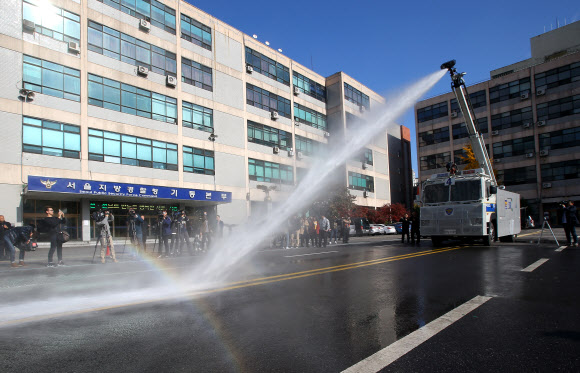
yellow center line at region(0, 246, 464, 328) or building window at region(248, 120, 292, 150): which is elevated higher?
building window at region(248, 120, 292, 150)

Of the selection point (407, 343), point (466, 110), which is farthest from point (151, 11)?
point (407, 343)

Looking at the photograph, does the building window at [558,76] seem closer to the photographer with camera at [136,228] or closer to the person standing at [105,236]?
the photographer with camera at [136,228]

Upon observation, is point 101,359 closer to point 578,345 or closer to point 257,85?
point 578,345

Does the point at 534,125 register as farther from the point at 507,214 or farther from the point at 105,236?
the point at 105,236

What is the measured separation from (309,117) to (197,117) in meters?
13.7

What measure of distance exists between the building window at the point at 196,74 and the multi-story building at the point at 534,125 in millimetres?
38156

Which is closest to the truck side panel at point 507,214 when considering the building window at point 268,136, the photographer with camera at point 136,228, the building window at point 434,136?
the photographer with camera at point 136,228

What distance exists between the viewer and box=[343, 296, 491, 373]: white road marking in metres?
3.35

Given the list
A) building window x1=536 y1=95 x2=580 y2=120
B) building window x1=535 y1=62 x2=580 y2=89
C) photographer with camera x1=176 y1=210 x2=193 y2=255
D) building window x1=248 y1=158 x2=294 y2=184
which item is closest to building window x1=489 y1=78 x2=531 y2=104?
building window x1=535 y1=62 x2=580 y2=89

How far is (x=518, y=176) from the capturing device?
1977 inches

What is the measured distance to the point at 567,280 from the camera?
289 inches

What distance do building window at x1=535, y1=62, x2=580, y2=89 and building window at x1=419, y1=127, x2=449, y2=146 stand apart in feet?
41.3

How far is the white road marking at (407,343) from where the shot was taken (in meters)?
3.35

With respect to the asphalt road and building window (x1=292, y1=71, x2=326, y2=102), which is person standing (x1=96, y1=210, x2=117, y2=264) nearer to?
A: the asphalt road
